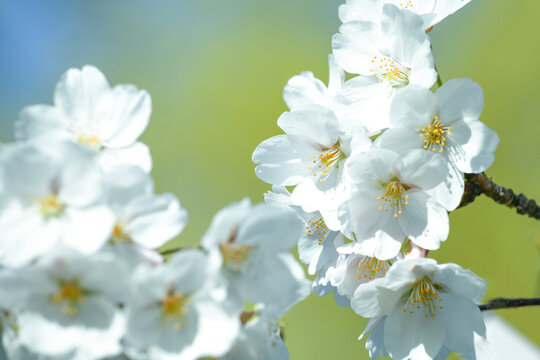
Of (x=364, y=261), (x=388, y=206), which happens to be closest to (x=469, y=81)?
(x=388, y=206)

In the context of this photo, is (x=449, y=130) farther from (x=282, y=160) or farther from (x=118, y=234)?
(x=118, y=234)

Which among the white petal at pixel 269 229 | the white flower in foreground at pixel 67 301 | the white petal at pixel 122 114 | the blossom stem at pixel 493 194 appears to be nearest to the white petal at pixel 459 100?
the blossom stem at pixel 493 194

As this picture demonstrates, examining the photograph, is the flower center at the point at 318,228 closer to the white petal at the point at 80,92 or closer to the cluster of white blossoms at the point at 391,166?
the cluster of white blossoms at the point at 391,166

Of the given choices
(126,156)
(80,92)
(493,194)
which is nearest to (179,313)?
(126,156)

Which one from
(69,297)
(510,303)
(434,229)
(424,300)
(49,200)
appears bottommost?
(510,303)

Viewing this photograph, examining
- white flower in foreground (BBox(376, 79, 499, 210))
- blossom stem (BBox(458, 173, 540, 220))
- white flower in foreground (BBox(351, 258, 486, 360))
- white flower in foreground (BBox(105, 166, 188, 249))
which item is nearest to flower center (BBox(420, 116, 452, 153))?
white flower in foreground (BBox(376, 79, 499, 210))

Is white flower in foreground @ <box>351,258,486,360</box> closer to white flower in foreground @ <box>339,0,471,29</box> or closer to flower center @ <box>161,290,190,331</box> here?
flower center @ <box>161,290,190,331</box>

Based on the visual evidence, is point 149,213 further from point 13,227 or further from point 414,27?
point 414,27

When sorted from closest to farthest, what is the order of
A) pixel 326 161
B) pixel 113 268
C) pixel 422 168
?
pixel 113 268 → pixel 422 168 → pixel 326 161
